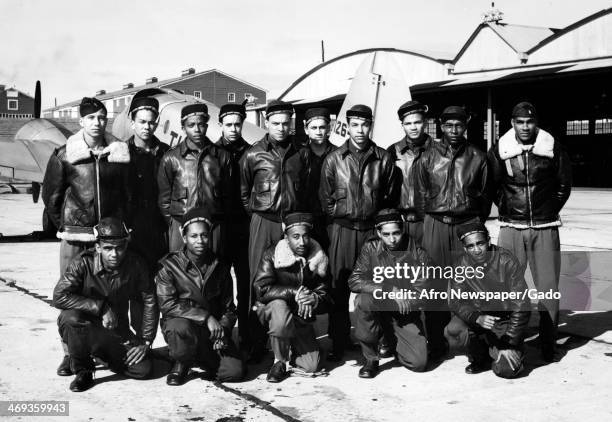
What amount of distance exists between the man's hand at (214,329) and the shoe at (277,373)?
43 centimetres

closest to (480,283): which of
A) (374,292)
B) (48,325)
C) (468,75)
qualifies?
(374,292)

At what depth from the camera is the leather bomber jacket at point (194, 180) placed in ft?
16.9

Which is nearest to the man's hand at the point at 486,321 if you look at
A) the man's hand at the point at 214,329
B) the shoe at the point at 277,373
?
the shoe at the point at 277,373

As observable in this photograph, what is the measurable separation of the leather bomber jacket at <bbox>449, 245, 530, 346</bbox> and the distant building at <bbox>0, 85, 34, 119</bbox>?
81020mm

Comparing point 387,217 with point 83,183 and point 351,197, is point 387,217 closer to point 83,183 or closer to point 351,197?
point 351,197

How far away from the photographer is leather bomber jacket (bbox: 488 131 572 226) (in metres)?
5.15

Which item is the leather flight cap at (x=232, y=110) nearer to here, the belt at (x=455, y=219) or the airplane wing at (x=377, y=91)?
the belt at (x=455, y=219)

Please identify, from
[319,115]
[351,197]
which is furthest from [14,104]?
[351,197]

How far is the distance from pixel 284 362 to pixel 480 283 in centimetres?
149

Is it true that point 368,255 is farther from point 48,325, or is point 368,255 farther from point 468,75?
point 468,75

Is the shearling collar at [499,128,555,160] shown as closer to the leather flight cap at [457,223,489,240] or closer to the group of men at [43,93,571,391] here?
the group of men at [43,93,571,391]

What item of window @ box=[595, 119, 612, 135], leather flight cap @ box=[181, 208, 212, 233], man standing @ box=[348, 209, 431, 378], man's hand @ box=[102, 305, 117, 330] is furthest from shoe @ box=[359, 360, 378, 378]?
window @ box=[595, 119, 612, 135]

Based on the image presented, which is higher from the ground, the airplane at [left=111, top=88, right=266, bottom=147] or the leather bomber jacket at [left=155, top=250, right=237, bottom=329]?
the airplane at [left=111, top=88, right=266, bottom=147]

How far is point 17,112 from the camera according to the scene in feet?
270
